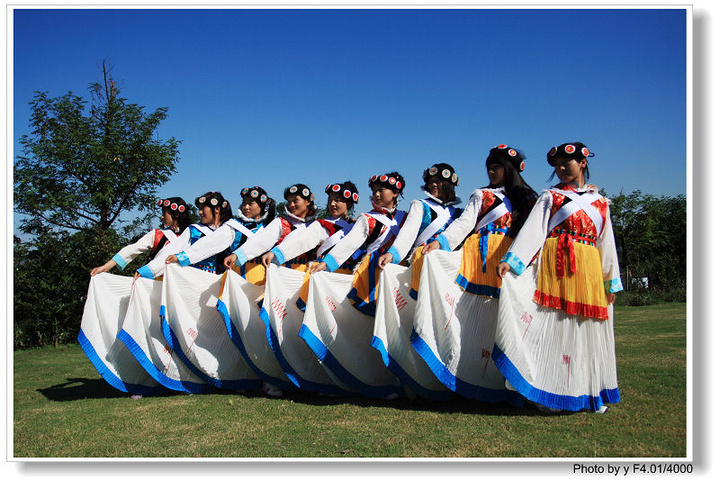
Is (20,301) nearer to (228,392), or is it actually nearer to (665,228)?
(228,392)

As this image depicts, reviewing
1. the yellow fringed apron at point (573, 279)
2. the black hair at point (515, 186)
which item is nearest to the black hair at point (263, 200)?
the black hair at point (515, 186)

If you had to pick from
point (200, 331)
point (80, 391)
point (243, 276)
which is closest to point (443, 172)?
point (243, 276)

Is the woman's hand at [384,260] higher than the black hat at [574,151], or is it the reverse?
the black hat at [574,151]

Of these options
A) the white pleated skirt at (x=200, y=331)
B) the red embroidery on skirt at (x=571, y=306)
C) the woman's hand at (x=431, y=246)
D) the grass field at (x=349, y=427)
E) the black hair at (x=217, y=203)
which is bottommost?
the grass field at (x=349, y=427)

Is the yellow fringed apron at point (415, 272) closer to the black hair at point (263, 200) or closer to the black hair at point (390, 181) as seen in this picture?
the black hair at point (390, 181)

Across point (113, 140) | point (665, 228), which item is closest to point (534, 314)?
point (113, 140)

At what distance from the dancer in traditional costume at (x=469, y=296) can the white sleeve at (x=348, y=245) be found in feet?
2.79

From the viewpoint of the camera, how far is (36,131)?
31.8 ft

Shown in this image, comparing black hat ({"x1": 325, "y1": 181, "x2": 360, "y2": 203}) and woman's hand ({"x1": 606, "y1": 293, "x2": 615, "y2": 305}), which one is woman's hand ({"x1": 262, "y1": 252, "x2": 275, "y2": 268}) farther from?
woman's hand ({"x1": 606, "y1": 293, "x2": 615, "y2": 305})

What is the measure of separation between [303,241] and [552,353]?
8.14ft

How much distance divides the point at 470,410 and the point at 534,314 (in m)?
0.84

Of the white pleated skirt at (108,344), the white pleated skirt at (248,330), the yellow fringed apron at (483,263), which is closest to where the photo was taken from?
the yellow fringed apron at (483,263)

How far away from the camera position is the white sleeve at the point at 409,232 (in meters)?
4.78

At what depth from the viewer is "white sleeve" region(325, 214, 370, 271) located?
16.9 feet
